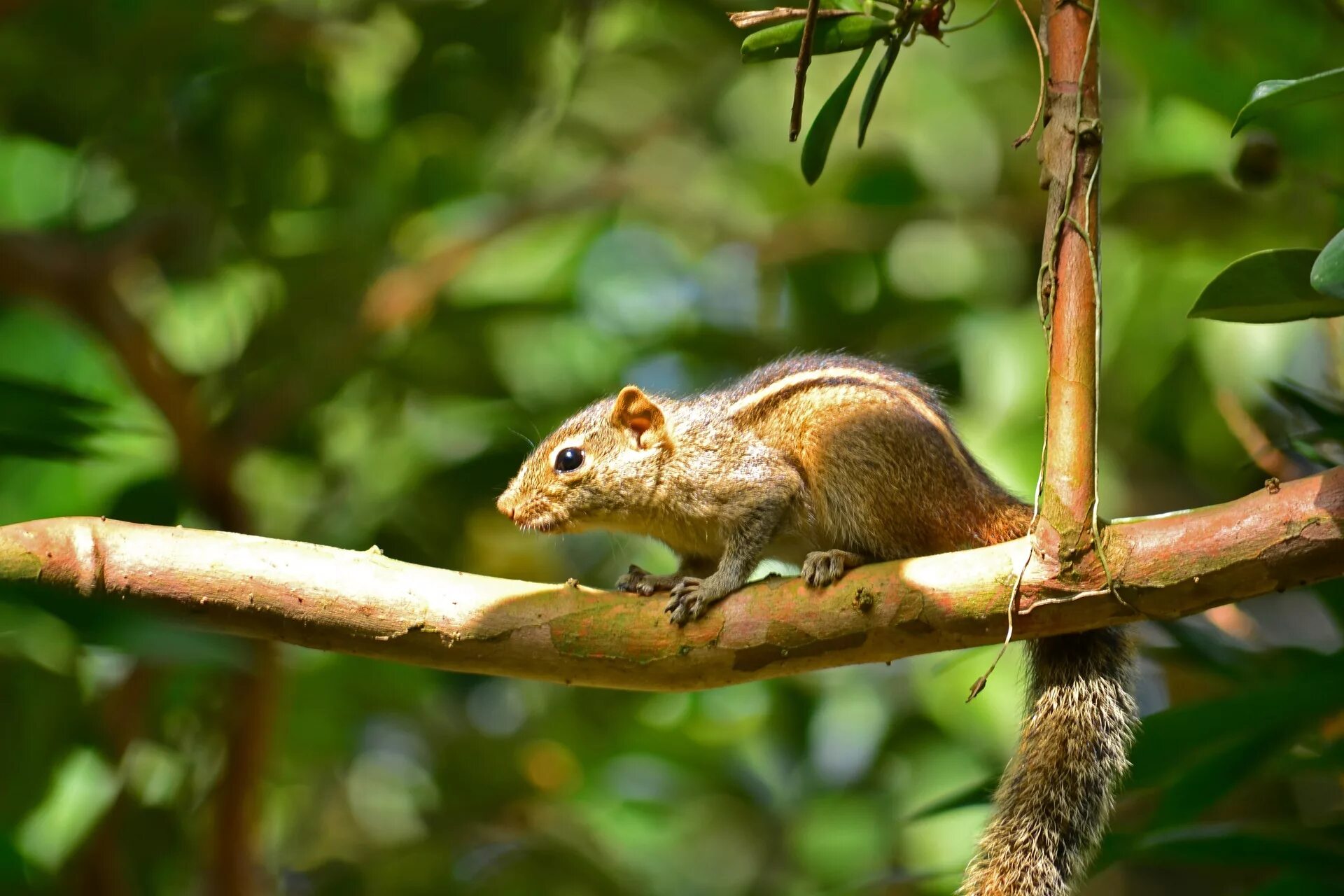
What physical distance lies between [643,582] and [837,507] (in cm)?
50

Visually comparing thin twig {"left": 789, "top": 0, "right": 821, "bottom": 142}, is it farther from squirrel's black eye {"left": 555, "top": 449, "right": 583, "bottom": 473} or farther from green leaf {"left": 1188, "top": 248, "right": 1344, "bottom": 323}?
squirrel's black eye {"left": 555, "top": 449, "right": 583, "bottom": 473}

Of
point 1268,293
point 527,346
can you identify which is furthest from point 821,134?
point 527,346

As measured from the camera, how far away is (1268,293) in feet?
6.38

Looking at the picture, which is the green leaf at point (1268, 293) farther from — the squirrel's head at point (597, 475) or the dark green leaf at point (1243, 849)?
the squirrel's head at point (597, 475)

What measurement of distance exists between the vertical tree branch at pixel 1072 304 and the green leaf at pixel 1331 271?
1.16ft

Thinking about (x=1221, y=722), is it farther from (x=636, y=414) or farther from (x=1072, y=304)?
(x=636, y=414)

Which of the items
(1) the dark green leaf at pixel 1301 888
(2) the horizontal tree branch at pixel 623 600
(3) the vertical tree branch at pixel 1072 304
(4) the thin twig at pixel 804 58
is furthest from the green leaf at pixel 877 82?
(1) the dark green leaf at pixel 1301 888

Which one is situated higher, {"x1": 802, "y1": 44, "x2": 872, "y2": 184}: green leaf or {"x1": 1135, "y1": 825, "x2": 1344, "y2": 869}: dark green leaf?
{"x1": 802, "y1": 44, "x2": 872, "y2": 184}: green leaf

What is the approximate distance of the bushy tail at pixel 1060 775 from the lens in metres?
2.38

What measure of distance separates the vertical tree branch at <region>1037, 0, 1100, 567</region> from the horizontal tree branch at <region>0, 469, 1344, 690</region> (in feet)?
0.23

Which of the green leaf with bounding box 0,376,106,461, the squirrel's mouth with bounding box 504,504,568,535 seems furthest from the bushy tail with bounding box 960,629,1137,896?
the green leaf with bounding box 0,376,106,461

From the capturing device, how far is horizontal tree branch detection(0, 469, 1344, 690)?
1.95 metres

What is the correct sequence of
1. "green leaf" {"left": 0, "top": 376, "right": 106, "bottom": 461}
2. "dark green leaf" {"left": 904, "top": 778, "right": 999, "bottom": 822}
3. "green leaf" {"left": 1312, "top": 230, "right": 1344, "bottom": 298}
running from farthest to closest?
"dark green leaf" {"left": 904, "top": 778, "right": 999, "bottom": 822}
"green leaf" {"left": 1312, "top": 230, "right": 1344, "bottom": 298}
"green leaf" {"left": 0, "top": 376, "right": 106, "bottom": 461}

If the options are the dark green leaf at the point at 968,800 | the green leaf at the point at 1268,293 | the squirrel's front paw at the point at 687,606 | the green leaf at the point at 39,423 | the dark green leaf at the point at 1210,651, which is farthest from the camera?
the dark green leaf at the point at 1210,651
